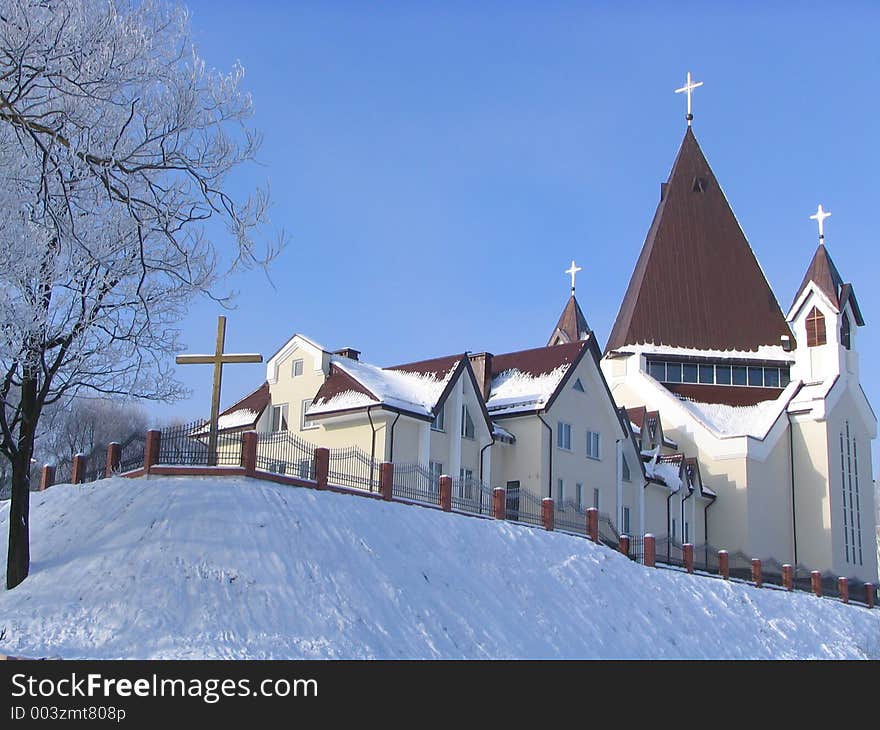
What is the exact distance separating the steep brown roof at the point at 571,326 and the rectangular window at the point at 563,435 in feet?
86.7

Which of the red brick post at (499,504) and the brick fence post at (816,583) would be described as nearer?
the red brick post at (499,504)

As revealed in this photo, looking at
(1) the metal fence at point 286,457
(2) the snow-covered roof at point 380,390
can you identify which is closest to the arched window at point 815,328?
(2) the snow-covered roof at point 380,390

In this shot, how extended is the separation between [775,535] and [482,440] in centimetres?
1778

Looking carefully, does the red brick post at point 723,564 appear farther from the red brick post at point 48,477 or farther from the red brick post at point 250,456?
the red brick post at point 48,477

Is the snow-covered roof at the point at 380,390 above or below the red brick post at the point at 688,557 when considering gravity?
above

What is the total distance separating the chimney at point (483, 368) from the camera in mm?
33281

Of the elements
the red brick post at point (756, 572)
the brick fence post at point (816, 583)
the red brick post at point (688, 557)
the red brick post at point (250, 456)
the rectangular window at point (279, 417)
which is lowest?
the brick fence post at point (816, 583)

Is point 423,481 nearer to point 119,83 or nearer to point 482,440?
point 482,440

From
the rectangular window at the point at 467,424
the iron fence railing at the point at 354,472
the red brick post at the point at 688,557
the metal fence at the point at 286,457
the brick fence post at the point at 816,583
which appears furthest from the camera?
the brick fence post at the point at 816,583

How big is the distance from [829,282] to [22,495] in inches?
1490

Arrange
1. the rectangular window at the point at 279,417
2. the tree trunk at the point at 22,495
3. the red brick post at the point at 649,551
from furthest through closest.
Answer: the rectangular window at the point at 279,417 < the red brick post at the point at 649,551 < the tree trunk at the point at 22,495

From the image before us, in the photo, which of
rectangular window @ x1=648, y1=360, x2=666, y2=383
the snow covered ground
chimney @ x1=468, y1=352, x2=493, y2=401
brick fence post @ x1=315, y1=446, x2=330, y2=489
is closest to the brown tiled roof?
rectangular window @ x1=648, y1=360, x2=666, y2=383
